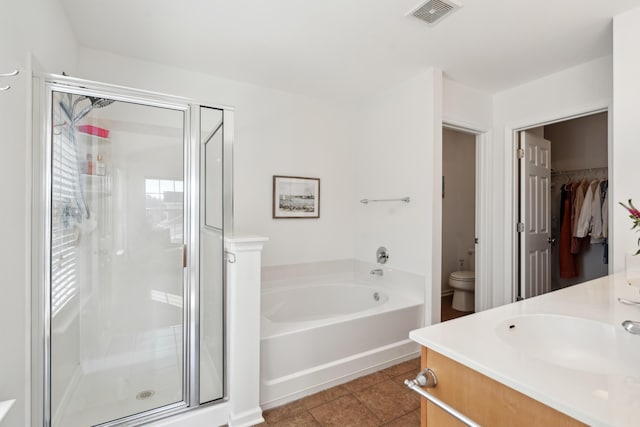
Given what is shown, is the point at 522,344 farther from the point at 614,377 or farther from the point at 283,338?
the point at 283,338

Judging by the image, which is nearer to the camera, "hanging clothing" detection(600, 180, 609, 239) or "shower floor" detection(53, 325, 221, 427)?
"shower floor" detection(53, 325, 221, 427)

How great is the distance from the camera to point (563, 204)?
3689 millimetres

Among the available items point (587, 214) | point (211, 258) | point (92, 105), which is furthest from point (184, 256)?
point (587, 214)

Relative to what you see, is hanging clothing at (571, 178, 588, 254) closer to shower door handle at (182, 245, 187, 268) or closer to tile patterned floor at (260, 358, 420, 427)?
tile patterned floor at (260, 358, 420, 427)

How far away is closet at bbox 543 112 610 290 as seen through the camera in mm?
3324

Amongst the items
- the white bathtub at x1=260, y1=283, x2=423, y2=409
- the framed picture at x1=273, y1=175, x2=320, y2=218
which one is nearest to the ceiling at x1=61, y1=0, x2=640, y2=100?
the framed picture at x1=273, y1=175, x2=320, y2=218

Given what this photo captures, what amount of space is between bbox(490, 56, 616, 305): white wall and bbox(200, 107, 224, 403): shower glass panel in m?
2.69

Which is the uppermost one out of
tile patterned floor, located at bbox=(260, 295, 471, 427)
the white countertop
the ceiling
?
the ceiling

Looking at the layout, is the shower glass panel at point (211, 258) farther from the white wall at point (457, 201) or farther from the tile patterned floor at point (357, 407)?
the white wall at point (457, 201)

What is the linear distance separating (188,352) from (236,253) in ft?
2.05

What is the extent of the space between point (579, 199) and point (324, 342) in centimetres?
333

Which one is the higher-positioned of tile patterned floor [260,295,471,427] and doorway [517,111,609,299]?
doorway [517,111,609,299]

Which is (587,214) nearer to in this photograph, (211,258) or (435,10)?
(435,10)

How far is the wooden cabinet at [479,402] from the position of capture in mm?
665
